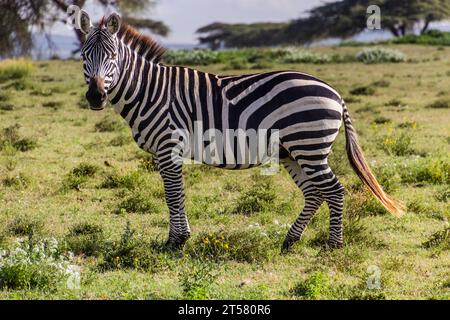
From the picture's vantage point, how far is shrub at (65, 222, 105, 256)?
6.80 meters

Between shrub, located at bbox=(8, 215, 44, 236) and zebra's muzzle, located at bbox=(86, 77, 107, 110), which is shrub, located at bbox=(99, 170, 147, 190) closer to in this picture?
shrub, located at bbox=(8, 215, 44, 236)

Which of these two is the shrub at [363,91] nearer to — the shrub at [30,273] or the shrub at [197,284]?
the shrub at [197,284]

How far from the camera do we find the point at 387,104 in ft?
55.6

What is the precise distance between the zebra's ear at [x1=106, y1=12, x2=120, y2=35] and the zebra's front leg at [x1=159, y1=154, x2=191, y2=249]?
1.29 meters

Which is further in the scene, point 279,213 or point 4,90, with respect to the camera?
point 4,90

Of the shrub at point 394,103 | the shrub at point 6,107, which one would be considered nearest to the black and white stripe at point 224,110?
the shrub at point 6,107

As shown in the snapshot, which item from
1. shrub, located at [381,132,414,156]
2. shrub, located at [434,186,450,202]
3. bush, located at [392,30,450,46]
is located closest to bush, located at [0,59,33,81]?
shrub, located at [381,132,414,156]

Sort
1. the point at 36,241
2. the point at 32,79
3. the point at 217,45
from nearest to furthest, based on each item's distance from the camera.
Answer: the point at 36,241
the point at 32,79
the point at 217,45

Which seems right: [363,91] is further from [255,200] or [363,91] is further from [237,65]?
[255,200]

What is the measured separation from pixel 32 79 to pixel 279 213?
16045 millimetres

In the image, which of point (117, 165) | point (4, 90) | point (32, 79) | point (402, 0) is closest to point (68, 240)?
point (117, 165)

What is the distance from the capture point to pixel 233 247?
21.6 feet

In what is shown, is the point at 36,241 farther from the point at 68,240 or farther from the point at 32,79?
the point at 32,79

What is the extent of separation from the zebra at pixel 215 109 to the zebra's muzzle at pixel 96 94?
0.13 meters
